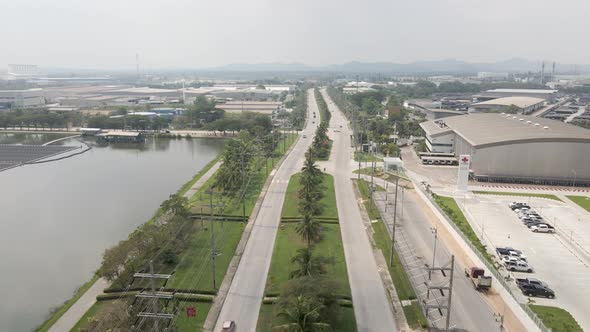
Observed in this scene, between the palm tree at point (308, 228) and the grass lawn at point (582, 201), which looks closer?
the palm tree at point (308, 228)

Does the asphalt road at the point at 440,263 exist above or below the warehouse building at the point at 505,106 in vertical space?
below

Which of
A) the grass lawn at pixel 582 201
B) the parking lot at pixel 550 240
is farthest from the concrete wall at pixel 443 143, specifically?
the grass lawn at pixel 582 201

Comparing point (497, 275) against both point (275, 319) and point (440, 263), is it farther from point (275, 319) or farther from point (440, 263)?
point (275, 319)

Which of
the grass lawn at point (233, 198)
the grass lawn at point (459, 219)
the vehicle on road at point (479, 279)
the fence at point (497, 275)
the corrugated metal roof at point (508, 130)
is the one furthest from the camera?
the corrugated metal roof at point (508, 130)

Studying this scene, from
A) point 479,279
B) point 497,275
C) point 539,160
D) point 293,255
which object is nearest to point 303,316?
point 293,255

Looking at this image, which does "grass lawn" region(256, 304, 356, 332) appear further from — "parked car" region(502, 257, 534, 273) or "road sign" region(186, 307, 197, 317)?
"parked car" region(502, 257, 534, 273)

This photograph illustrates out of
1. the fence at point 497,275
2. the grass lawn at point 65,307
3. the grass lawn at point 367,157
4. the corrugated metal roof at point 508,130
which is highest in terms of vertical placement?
the corrugated metal roof at point 508,130

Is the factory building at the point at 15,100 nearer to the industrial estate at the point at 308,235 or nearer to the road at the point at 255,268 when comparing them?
the industrial estate at the point at 308,235

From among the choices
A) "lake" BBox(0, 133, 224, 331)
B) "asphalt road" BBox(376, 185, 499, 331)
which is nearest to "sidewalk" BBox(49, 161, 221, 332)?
"lake" BBox(0, 133, 224, 331)
